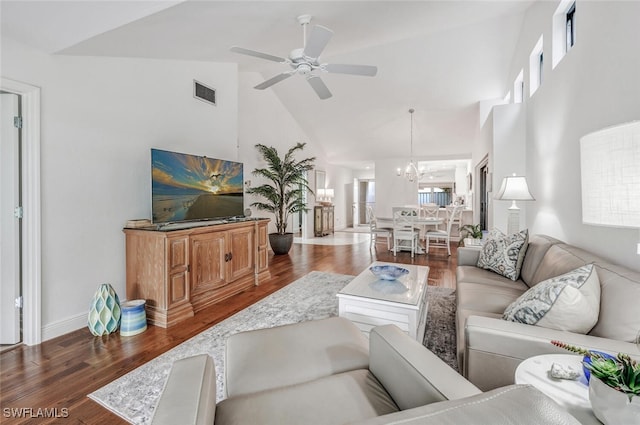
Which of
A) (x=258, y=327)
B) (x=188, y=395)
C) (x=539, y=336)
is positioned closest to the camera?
(x=188, y=395)

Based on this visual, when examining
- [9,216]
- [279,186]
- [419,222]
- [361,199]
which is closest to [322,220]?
[279,186]

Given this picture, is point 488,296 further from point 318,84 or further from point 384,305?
point 318,84

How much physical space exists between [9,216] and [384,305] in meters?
3.01

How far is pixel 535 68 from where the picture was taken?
12.0 ft

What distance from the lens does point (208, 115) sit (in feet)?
12.9

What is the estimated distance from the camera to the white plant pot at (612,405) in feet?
2.19

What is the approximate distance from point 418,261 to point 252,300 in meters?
3.29

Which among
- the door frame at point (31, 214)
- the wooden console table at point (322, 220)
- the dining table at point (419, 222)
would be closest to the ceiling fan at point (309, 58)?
the door frame at point (31, 214)

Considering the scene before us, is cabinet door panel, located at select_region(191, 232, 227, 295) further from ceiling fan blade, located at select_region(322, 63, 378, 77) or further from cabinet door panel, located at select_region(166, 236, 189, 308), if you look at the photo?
ceiling fan blade, located at select_region(322, 63, 378, 77)

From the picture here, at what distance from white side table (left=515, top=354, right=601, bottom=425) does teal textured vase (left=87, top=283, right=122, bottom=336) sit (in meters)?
2.92

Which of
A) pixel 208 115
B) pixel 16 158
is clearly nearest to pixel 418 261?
pixel 208 115

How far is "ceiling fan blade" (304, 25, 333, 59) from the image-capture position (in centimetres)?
233

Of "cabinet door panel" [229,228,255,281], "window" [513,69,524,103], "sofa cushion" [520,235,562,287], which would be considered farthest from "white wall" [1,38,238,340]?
"window" [513,69,524,103]

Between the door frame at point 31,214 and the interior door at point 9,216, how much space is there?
0.05 m
